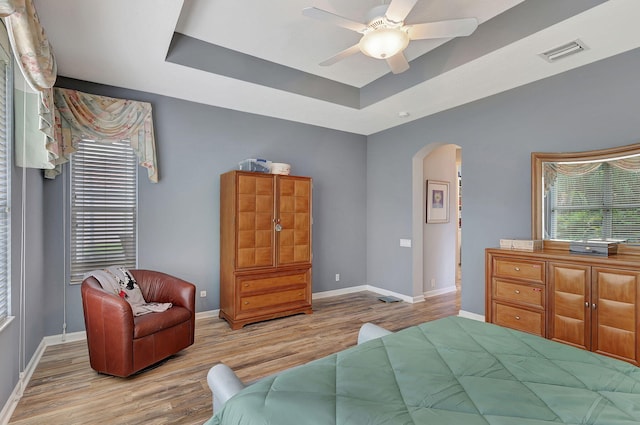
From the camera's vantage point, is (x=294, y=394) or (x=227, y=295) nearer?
(x=294, y=394)

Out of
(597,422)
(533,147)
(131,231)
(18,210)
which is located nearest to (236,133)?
(131,231)

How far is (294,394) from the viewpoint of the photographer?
1.11m

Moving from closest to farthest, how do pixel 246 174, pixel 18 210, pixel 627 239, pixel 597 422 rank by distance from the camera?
pixel 597 422
pixel 18 210
pixel 627 239
pixel 246 174


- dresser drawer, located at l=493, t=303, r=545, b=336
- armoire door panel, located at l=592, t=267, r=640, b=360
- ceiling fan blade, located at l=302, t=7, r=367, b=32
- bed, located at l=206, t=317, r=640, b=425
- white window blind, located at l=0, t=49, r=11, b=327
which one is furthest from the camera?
dresser drawer, located at l=493, t=303, r=545, b=336

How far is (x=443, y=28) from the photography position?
210 centimetres

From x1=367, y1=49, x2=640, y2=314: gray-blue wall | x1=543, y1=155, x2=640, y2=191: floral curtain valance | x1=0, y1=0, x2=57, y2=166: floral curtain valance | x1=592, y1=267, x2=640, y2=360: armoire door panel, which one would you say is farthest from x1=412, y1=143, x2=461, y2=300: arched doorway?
x1=0, y1=0, x2=57, y2=166: floral curtain valance

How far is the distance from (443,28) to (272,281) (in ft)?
10.5

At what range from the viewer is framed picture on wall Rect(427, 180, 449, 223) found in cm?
516

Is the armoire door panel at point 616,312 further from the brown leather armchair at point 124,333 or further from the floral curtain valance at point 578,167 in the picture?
the brown leather armchair at point 124,333

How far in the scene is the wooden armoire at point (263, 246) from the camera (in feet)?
12.1

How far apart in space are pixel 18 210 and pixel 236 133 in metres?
2.50

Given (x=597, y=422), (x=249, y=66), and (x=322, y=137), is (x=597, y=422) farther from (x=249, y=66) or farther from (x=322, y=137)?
(x=322, y=137)

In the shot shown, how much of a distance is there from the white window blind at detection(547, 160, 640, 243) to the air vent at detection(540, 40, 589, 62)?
3.51ft

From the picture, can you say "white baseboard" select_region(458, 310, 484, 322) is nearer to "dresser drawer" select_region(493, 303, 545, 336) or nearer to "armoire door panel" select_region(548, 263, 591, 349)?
"dresser drawer" select_region(493, 303, 545, 336)
